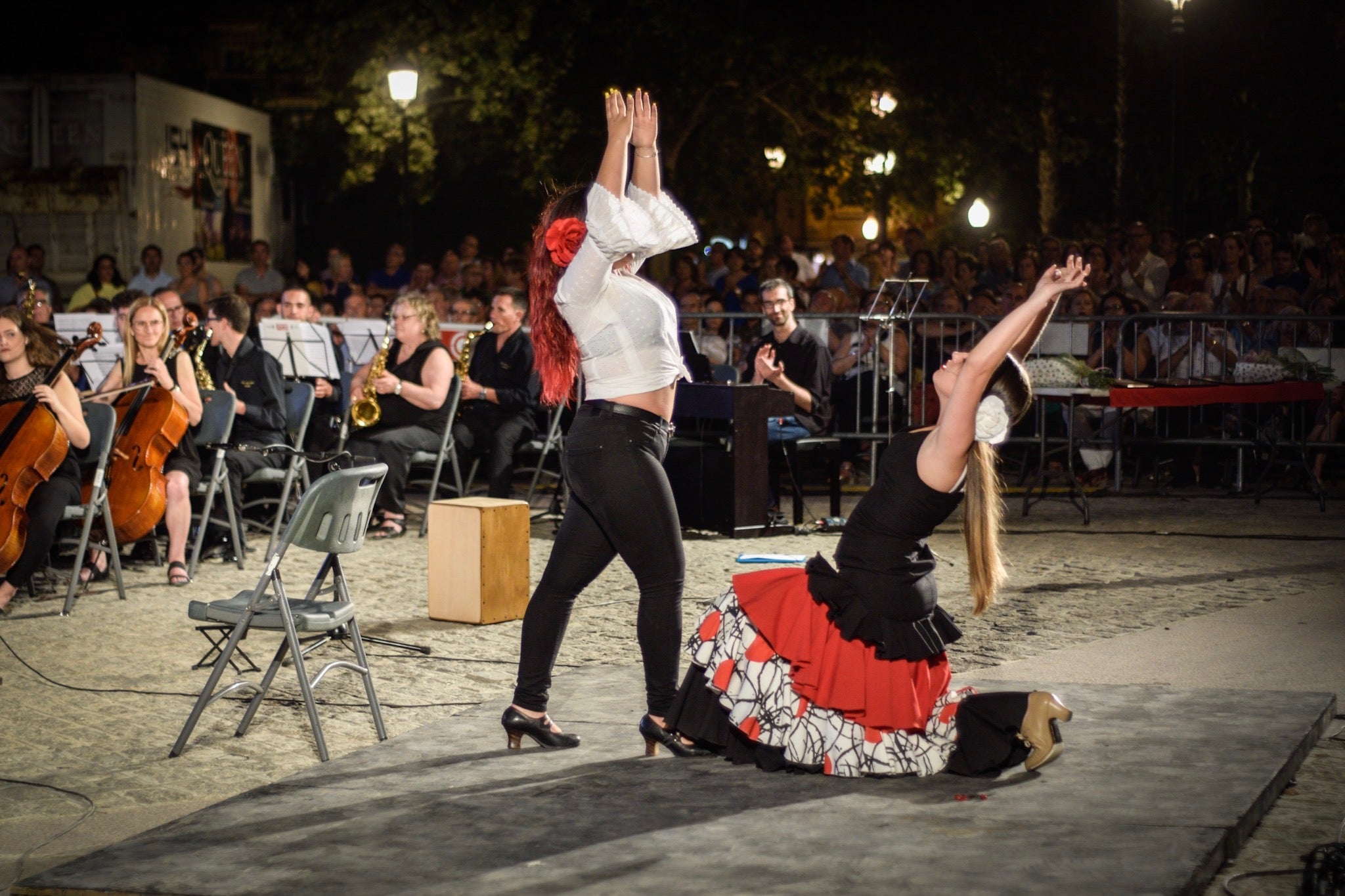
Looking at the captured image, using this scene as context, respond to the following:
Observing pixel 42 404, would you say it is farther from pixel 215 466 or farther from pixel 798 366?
pixel 798 366

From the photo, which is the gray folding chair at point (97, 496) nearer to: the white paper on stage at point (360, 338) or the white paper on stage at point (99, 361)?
the white paper on stage at point (99, 361)

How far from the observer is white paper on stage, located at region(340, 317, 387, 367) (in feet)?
39.5

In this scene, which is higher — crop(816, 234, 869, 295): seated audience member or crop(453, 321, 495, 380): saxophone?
crop(816, 234, 869, 295): seated audience member

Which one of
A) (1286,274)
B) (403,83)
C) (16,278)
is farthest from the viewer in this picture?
(403,83)

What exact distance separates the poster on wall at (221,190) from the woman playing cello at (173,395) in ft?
35.2

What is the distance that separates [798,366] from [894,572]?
621 cm

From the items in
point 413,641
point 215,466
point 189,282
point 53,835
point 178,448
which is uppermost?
point 189,282

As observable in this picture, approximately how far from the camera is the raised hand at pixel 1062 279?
14.1 ft

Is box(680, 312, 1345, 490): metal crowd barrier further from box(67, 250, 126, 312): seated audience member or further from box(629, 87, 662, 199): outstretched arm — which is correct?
box(629, 87, 662, 199): outstretched arm

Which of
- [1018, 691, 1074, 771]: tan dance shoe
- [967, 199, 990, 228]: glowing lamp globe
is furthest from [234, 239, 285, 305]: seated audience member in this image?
[1018, 691, 1074, 771]: tan dance shoe

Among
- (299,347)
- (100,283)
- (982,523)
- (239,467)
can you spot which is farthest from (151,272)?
(982,523)

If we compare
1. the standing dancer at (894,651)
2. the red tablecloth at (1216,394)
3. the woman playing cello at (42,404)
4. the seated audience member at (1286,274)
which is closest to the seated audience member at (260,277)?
the woman playing cello at (42,404)

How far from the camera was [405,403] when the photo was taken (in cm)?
1066

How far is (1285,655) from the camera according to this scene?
6605 mm
